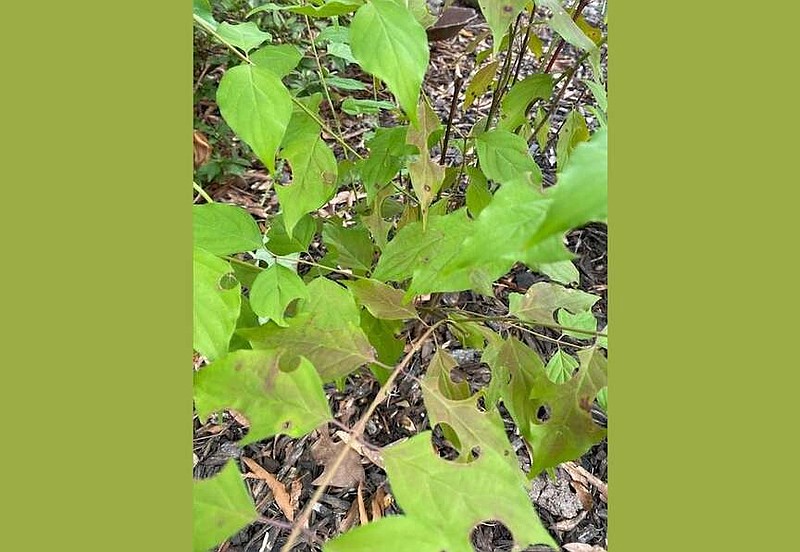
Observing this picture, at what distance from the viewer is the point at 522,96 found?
1064 millimetres

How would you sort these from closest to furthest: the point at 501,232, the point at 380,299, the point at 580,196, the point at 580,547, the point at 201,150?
the point at 580,196 < the point at 501,232 < the point at 380,299 < the point at 580,547 < the point at 201,150

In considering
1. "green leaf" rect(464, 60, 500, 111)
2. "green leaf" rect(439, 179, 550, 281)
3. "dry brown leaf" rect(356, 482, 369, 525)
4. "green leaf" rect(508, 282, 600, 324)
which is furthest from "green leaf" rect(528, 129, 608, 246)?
"dry brown leaf" rect(356, 482, 369, 525)

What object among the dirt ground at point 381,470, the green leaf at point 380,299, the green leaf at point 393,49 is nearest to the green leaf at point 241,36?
the green leaf at point 393,49

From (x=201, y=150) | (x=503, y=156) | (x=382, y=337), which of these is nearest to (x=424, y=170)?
(x=503, y=156)

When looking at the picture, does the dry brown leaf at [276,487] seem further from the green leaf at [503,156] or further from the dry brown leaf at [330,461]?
the green leaf at [503,156]

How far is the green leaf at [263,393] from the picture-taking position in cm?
63

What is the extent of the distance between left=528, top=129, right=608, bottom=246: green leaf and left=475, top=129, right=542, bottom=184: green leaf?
Result: 0.54m

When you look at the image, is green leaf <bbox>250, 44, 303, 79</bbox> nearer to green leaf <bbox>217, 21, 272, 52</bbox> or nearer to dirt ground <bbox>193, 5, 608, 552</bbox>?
green leaf <bbox>217, 21, 272, 52</bbox>

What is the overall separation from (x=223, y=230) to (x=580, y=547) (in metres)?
0.85

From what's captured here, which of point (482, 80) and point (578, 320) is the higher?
point (482, 80)

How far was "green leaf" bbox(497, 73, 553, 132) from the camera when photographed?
41.4 inches

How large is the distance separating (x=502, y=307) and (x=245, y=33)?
944 millimetres

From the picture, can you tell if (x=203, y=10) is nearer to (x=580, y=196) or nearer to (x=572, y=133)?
(x=572, y=133)

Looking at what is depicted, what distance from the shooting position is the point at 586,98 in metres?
1.94
